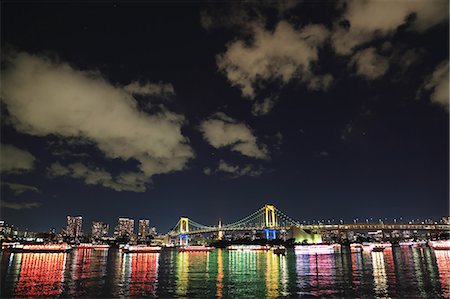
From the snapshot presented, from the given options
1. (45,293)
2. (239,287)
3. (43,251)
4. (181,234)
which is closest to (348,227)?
(181,234)

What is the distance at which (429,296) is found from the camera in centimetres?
2152

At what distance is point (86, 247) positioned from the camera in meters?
155

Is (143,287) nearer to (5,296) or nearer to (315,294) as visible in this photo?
(5,296)

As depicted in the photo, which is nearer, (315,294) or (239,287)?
(315,294)

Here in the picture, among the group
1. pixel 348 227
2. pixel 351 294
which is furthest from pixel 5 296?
pixel 348 227

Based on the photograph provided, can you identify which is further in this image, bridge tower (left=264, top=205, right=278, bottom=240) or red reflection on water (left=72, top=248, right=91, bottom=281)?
bridge tower (left=264, top=205, right=278, bottom=240)

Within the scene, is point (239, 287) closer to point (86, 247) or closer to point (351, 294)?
point (351, 294)

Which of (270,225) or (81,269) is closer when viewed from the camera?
(81,269)

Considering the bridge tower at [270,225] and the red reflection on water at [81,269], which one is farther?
the bridge tower at [270,225]

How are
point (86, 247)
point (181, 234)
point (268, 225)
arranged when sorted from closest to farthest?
point (268, 225) < point (181, 234) < point (86, 247)

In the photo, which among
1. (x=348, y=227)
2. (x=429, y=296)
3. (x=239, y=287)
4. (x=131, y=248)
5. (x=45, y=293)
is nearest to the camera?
(x=429, y=296)

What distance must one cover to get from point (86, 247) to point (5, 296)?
14499 centimetres

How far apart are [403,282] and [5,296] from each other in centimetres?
2783

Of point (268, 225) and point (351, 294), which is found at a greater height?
point (268, 225)
